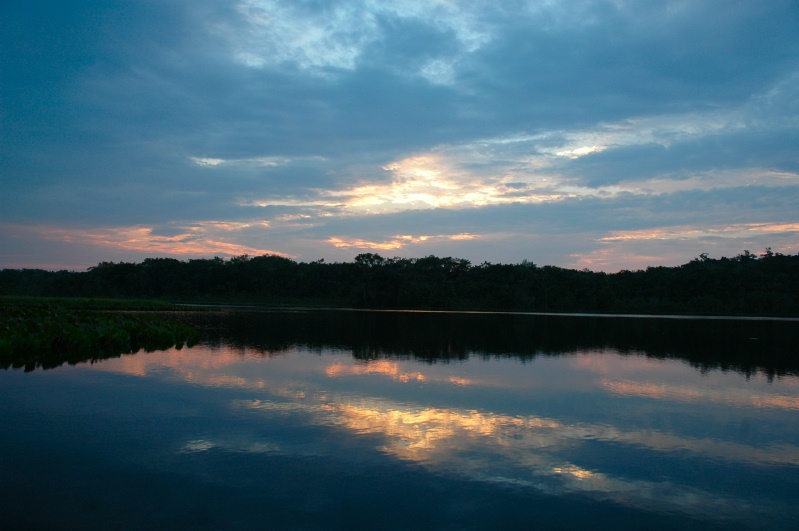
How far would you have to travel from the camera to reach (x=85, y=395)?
513 inches

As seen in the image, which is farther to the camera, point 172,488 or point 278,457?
point 278,457

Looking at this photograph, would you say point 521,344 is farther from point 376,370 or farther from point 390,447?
point 390,447

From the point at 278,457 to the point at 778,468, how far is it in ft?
26.3

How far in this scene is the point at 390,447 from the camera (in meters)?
9.41

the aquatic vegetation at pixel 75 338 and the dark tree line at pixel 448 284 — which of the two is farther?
the dark tree line at pixel 448 284

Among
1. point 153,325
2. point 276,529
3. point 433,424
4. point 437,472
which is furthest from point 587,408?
→ point 153,325

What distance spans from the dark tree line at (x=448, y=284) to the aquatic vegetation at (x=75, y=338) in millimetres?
Result: 62692

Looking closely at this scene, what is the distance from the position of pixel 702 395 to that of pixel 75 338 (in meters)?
22.0

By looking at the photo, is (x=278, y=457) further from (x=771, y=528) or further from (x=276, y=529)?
(x=771, y=528)

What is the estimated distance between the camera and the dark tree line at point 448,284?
8006 centimetres

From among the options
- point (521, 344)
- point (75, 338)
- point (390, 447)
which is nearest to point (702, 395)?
point (390, 447)

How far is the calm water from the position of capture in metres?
6.77

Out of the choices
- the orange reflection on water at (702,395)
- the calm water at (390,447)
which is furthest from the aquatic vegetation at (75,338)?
the orange reflection on water at (702,395)

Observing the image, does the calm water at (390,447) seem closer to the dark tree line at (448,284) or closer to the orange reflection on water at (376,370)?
the orange reflection on water at (376,370)
